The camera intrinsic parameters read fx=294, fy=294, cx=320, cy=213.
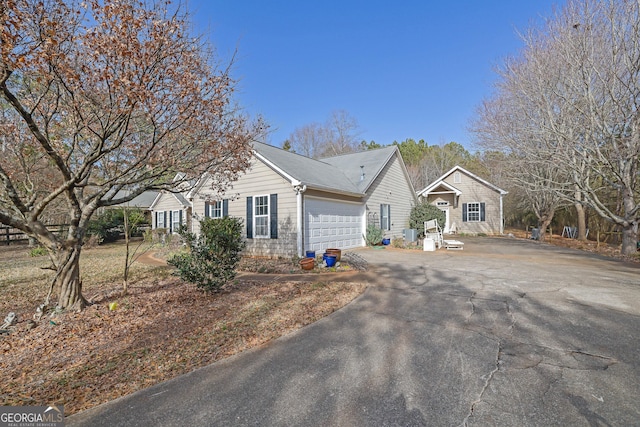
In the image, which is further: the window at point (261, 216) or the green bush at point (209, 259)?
the window at point (261, 216)

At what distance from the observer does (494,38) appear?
457 inches

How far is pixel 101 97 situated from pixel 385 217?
44.8 ft

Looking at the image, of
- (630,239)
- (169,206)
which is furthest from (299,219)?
(169,206)

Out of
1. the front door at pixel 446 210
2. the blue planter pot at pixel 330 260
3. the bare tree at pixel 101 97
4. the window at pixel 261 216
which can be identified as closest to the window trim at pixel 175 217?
the window at pixel 261 216

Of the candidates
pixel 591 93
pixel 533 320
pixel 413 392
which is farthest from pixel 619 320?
pixel 591 93

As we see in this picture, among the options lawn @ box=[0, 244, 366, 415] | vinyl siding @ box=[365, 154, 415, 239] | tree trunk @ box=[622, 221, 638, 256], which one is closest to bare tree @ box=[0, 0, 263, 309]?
lawn @ box=[0, 244, 366, 415]

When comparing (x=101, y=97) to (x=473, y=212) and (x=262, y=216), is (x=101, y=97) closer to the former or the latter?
(x=262, y=216)

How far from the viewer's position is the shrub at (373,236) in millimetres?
14148

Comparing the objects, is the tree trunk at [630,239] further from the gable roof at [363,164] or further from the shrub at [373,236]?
the gable roof at [363,164]

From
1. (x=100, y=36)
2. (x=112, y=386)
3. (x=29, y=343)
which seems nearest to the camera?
(x=112, y=386)

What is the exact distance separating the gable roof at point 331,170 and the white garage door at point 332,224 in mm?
703

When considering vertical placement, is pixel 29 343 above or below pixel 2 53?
below

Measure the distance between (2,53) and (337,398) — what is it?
181 inches

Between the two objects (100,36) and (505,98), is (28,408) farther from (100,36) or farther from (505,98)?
(505,98)
